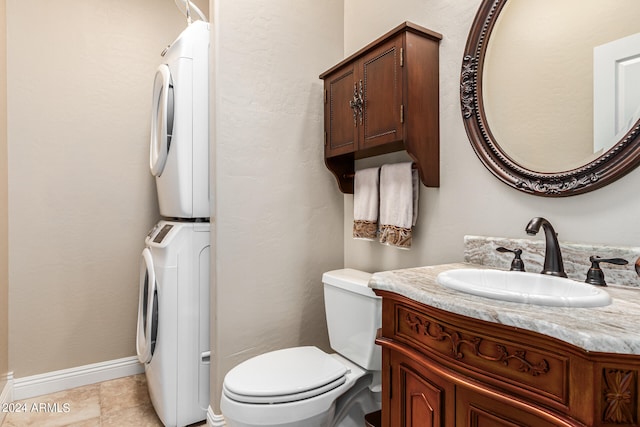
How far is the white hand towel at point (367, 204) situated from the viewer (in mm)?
1830

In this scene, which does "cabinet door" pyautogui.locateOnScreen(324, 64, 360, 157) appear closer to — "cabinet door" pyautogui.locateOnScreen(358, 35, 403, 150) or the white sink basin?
"cabinet door" pyautogui.locateOnScreen(358, 35, 403, 150)

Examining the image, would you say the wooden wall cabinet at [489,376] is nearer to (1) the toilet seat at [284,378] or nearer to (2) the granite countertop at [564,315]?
(2) the granite countertop at [564,315]

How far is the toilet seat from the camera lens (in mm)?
1388

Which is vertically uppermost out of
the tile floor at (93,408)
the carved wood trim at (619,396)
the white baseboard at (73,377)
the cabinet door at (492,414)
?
the carved wood trim at (619,396)

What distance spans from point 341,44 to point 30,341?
2629mm

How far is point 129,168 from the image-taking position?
2498 mm

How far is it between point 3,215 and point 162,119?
Answer: 3.56 ft

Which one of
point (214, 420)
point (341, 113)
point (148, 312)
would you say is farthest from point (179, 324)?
point (341, 113)

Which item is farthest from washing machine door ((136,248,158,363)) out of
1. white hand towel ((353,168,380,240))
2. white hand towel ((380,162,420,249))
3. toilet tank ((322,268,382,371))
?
white hand towel ((380,162,420,249))

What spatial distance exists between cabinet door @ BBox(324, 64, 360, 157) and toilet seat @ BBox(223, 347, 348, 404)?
1018mm

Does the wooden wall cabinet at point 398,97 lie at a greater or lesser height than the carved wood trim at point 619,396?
greater

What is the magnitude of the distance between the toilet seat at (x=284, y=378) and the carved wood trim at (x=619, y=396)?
3.33 ft

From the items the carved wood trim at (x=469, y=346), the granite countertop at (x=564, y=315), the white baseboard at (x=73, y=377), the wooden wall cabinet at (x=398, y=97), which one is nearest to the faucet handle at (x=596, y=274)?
the granite countertop at (x=564, y=315)

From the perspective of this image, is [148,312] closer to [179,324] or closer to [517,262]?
[179,324]
